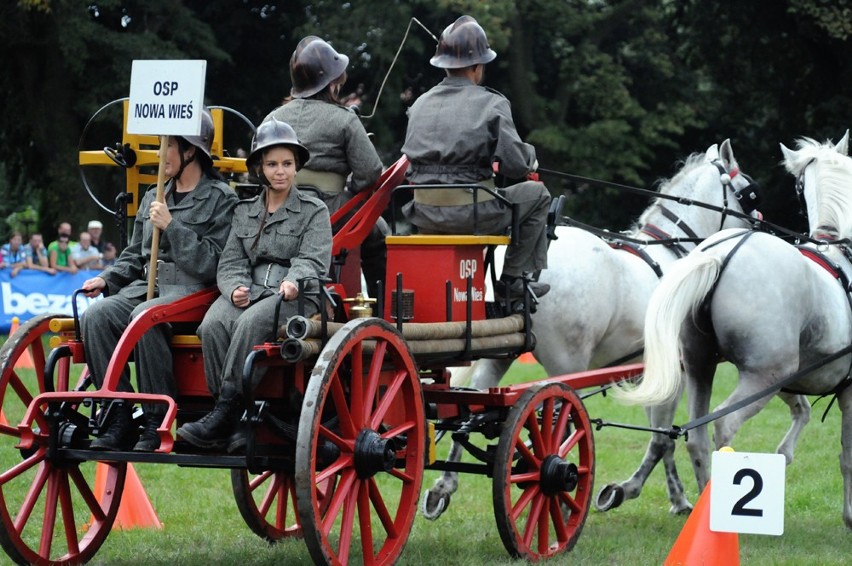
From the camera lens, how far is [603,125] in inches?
1008

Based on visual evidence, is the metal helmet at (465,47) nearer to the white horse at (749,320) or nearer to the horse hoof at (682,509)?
the white horse at (749,320)

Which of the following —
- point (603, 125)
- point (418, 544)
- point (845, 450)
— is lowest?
point (418, 544)

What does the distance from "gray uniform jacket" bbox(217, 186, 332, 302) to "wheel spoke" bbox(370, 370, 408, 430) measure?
0.55m

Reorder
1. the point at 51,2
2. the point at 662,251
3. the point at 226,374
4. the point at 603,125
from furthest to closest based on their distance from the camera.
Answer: the point at 603,125, the point at 51,2, the point at 662,251, the point at 226,374

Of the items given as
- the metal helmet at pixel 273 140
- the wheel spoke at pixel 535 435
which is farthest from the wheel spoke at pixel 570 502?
the metal helmet at pixel 273 140

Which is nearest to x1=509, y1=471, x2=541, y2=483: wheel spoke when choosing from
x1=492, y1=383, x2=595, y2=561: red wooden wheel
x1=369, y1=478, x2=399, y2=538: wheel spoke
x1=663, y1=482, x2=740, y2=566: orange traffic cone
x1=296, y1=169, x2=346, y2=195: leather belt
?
x1=492, y1=383, x2=595, y2=561: red wooden wheel

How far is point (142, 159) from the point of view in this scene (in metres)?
6.08

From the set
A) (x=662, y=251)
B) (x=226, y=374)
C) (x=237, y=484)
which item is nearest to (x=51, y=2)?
(x=662, y=251)

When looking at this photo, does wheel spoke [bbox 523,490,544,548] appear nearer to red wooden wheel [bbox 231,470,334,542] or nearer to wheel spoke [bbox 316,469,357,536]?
red wooden wheel [bbox 231,470,334,542]

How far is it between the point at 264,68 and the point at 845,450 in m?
20.0

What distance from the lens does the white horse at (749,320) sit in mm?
6922

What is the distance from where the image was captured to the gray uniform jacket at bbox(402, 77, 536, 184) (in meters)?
6.56

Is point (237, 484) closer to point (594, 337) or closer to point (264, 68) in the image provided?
point (594, 337)

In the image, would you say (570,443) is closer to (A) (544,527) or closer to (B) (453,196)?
(A) (544,527)
